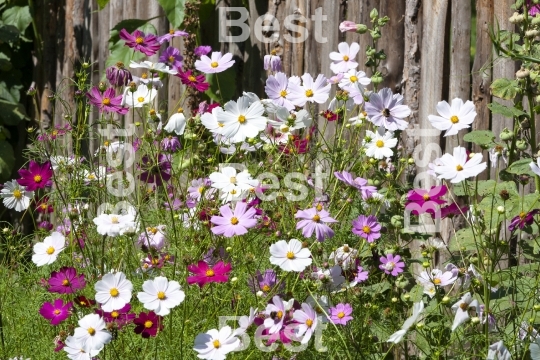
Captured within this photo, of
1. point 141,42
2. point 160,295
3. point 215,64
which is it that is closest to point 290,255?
point 160,295

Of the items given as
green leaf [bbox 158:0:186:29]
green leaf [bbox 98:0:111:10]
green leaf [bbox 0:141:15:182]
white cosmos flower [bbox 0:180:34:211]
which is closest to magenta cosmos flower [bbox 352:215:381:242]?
white cosmos flower [bbox 0:180:34:211]

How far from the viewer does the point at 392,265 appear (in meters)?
2.08

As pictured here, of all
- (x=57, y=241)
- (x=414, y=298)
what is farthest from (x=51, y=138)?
(x=414, y=298)

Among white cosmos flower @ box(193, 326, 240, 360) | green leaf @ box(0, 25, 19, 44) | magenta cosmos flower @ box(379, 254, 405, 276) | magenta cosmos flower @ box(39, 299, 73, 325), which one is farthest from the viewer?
green leaf @ box(0, 25, 19, 44)

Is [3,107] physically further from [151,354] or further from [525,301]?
[525,301]

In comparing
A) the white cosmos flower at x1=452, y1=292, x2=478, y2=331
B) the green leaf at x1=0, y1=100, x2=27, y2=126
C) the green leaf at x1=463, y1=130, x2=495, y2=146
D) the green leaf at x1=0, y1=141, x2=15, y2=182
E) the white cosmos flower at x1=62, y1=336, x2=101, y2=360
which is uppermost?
the green leaf at x1=463, y1=130, x2=495, y2=146

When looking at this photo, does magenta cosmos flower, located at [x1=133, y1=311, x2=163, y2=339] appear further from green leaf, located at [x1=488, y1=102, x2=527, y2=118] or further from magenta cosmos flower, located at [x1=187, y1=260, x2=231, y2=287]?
green leaf, located at [x1=488, y1=102, x2=527, y2=118]

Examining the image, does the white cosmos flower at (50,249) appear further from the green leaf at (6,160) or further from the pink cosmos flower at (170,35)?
the green leaf at (6,160)

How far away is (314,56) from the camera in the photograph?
3453 millimetres

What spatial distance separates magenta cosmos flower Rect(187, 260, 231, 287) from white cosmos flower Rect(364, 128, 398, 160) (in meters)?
0.58

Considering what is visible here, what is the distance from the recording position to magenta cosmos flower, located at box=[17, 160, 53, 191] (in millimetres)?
2277

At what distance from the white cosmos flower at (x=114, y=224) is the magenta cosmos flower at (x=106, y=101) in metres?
0.43

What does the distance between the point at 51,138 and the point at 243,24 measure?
153 centimetres

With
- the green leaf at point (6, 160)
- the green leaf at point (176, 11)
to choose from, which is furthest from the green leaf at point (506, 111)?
the green leaf at point (6, 160)
